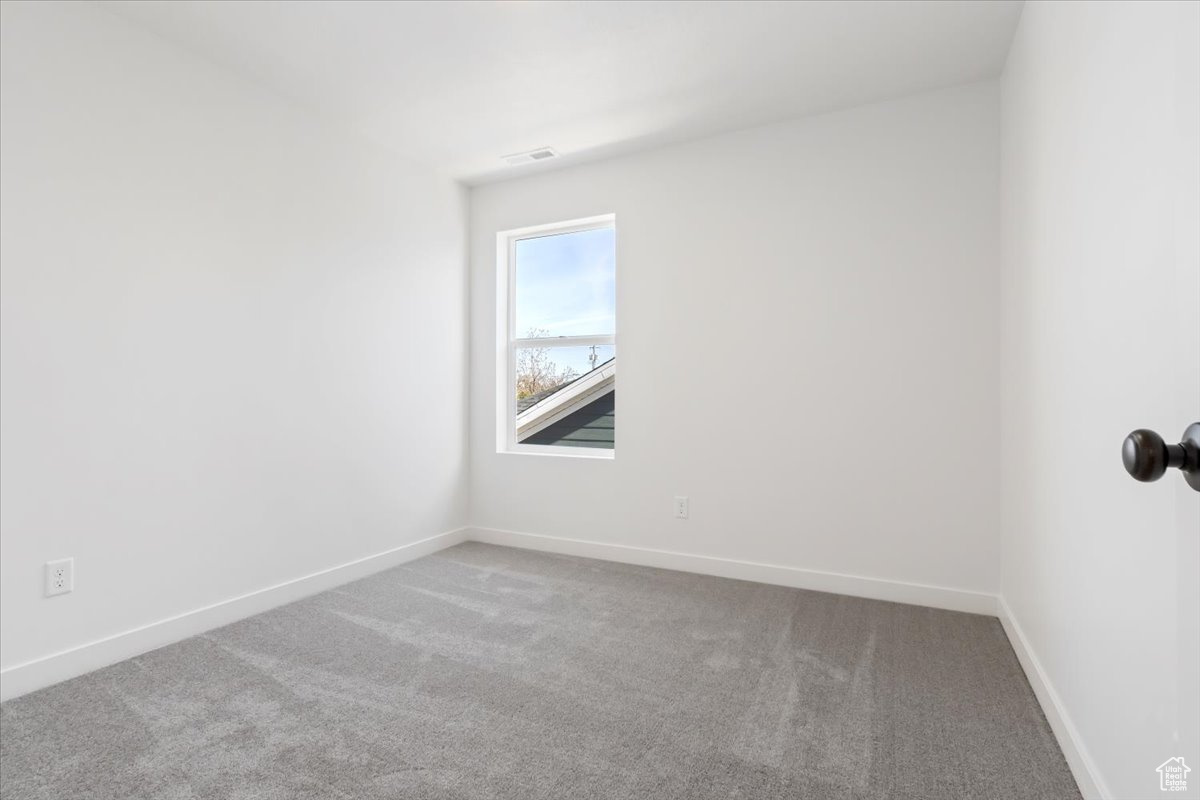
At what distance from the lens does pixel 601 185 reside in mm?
3725

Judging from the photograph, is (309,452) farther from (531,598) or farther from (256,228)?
(531,598)

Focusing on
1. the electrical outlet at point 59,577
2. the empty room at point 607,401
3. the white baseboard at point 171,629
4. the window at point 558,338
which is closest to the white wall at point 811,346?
the empty room at point 607,401

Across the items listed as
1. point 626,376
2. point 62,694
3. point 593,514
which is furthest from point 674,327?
point 62,694

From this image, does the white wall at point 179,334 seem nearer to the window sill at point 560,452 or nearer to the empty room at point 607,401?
the empty room at point 607,401

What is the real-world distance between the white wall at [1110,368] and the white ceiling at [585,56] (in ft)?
1.62

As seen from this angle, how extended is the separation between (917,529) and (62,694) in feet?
11.8

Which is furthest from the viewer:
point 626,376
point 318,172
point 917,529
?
point 626,376

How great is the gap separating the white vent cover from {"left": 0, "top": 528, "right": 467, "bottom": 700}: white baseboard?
256 cm

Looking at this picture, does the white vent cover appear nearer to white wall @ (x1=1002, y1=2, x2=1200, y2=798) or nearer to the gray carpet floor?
white wall @ (x1=1002, y1=2, x2=1200, y2=798)

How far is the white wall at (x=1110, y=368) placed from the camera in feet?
2.84

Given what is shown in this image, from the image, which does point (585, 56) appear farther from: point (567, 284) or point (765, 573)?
point (765, 573)

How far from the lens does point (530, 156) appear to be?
3.66 meters

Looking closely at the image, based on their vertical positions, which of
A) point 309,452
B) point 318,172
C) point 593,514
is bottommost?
point 593,514

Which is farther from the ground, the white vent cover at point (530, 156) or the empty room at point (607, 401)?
the white vent cover at point (530, 156)
